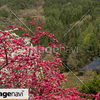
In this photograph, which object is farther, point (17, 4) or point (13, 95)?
point (17, 4)

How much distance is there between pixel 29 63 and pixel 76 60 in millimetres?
21636

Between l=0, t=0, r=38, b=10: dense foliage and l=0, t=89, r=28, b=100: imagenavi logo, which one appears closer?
l=0, t=89, r=28, b=100: imagenavi logo

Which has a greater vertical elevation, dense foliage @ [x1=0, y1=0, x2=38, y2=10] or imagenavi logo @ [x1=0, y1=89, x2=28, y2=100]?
dense foliage @ [x1=0, y1=0, x2=38, y2=10]

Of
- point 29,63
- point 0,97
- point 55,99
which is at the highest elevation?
point 29,63

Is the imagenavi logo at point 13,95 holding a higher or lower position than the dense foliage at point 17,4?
lower

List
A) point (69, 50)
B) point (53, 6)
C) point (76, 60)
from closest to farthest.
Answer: point (76, 60) → point (69, 50) → point (53, 6)

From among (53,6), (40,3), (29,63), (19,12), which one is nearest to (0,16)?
(19,12)

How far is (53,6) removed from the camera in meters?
66.1

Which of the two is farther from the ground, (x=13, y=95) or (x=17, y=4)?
(x=17, y=4)

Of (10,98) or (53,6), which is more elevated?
(53,6)

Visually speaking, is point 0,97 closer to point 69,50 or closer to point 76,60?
point 76,60

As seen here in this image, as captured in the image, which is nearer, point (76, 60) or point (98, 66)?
point (98, 66)

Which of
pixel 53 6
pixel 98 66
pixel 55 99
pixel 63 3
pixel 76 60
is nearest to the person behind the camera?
pixel 55 99

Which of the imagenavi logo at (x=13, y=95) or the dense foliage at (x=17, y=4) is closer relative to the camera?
the imagenavi logo at (x=13, y=95)
